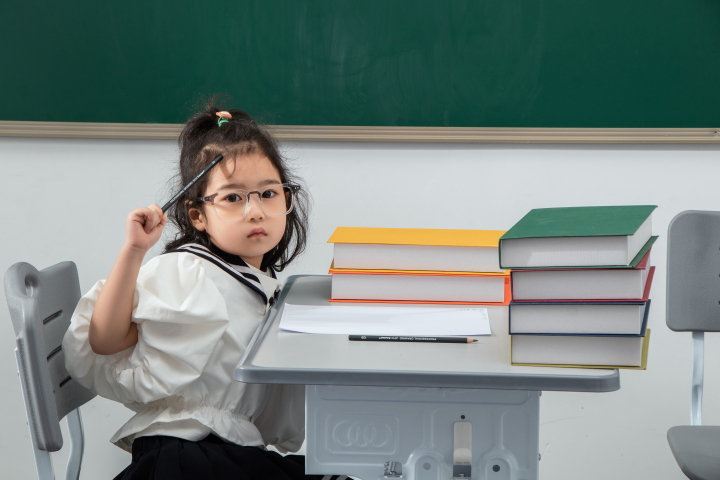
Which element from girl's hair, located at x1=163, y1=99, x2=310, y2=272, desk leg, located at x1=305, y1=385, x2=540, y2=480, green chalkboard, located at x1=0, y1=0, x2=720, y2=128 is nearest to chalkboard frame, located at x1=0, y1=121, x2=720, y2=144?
green chalkboard, located at x1=0, y1=0, x2=720, y2=128

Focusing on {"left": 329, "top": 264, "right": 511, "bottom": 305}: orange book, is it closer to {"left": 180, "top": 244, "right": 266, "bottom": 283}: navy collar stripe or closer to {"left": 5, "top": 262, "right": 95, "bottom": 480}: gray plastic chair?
{"left": 180, "top": 244, "right": 266, "bottom": 283}: navy collar stripe

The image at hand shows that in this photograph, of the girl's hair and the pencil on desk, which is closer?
the pencil on desk

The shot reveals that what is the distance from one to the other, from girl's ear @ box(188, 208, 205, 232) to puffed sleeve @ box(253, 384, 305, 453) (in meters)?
0.35

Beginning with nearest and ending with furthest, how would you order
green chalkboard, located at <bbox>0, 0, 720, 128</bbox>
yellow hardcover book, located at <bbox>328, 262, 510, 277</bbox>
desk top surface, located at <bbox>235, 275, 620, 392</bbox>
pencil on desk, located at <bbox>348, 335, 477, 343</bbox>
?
1. desk top surface, located at <bbox>235, 275, 620, 392</bbox>
2. pencil on desk, located at <bbox>348, 335, 477, 343</bbox>
3. yellow hardcover book, located at <bbox>328, 262, 510, 277</bbox>
4. green chalkboard, located at <bbox>0, 0, 720, 128</bbox>

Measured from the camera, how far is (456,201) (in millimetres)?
1786

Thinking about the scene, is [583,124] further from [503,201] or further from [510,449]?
[510,449]

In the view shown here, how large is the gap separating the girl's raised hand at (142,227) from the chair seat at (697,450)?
1.01m

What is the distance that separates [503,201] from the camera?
178cm

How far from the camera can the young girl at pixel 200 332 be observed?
885mm

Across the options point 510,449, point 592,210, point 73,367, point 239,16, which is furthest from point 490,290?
point 239,16

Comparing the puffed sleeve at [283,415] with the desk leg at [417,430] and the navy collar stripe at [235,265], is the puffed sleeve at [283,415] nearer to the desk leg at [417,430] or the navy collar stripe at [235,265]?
the navy collar stripe at [235,265]

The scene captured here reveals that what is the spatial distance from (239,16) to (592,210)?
3.97 ft

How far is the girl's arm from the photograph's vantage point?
0.87 metres

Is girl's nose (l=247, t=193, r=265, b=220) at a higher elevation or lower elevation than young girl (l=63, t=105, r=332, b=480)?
higher
